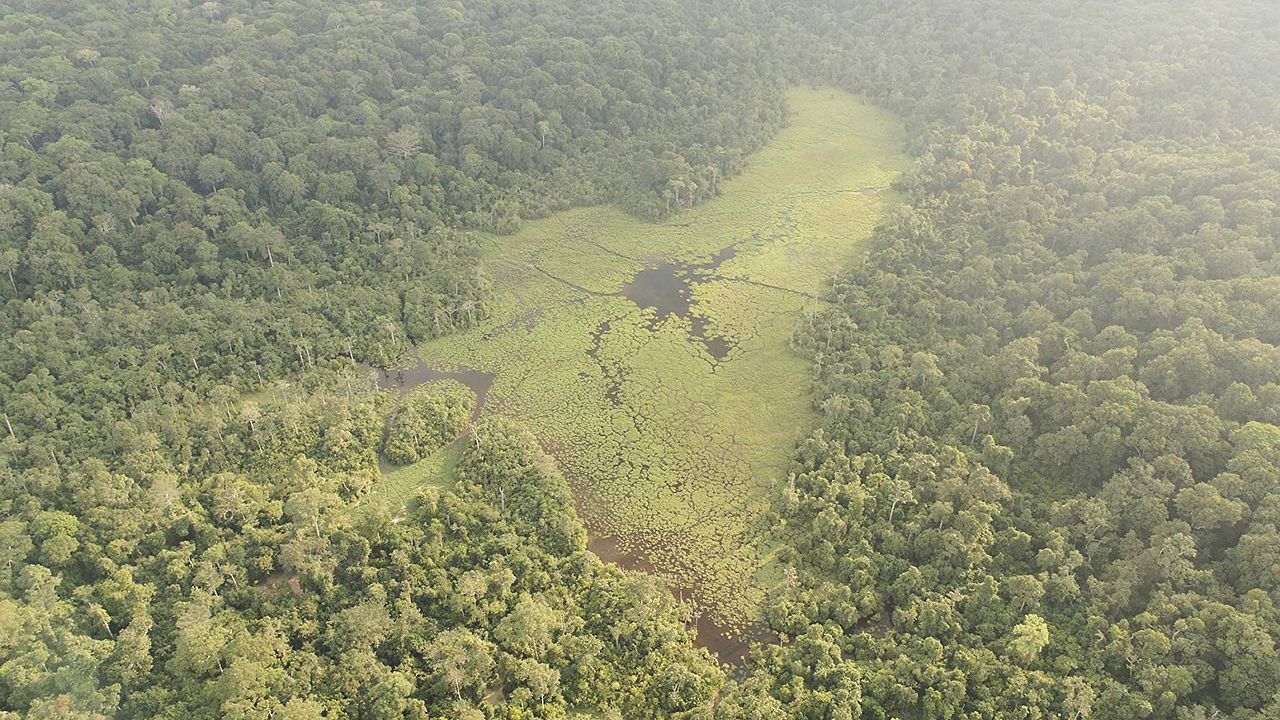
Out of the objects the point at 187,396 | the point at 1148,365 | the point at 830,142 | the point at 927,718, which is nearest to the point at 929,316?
the point at 1148,365

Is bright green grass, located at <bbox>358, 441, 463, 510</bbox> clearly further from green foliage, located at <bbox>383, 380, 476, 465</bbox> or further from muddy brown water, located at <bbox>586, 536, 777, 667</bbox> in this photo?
muddy brown water, located at <bbox>586, 536, 777, 667</bbox>

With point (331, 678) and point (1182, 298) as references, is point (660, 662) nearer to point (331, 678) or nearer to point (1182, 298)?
point (331, 678)

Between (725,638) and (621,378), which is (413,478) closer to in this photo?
(621,378)

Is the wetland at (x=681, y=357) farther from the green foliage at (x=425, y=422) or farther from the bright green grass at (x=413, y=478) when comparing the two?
the green foliage at (x=425, y=422)

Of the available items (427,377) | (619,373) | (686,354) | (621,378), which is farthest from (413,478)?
(686,354)

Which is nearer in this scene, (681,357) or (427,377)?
(427,377)

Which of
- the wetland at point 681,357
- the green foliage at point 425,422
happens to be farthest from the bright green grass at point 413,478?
the green foliage at point 425,422

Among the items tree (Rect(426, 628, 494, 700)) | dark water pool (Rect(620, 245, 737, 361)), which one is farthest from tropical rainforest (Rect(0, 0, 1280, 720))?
dark water pool (Rect(620, 245, 737, 361))
